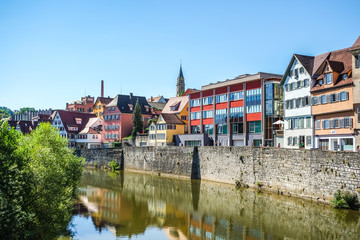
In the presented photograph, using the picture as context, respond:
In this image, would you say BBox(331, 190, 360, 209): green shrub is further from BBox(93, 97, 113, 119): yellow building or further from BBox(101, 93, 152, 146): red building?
BBox(93, 97, 113, 119): yellow building

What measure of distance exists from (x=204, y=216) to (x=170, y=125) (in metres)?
39.0

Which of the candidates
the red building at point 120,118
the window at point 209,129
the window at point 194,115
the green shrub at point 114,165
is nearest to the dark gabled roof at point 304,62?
the window at point 209,129

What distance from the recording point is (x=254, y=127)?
2203 inches

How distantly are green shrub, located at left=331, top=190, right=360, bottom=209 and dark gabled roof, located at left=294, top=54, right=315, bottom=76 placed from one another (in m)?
17.7

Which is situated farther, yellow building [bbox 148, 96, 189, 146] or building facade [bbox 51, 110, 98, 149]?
building facade [bbox 51, 110, 98, 149]

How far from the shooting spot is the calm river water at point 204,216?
27.2 metres

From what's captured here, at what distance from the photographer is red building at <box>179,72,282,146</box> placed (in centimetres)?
5362

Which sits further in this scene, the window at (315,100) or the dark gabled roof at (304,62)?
the dark gabled roof at (304,62)

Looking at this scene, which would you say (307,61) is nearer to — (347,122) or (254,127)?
(347,122)

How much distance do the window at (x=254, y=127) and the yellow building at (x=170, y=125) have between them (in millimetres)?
18985

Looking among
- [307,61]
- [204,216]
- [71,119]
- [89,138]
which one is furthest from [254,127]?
[71,119]

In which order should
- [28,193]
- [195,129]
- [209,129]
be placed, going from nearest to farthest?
[28,193] < [209,129] < [195,129]

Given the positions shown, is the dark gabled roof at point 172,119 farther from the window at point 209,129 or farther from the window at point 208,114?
the window at point 209,129

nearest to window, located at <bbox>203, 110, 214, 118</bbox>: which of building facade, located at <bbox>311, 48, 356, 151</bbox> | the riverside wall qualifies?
the riverside wall
